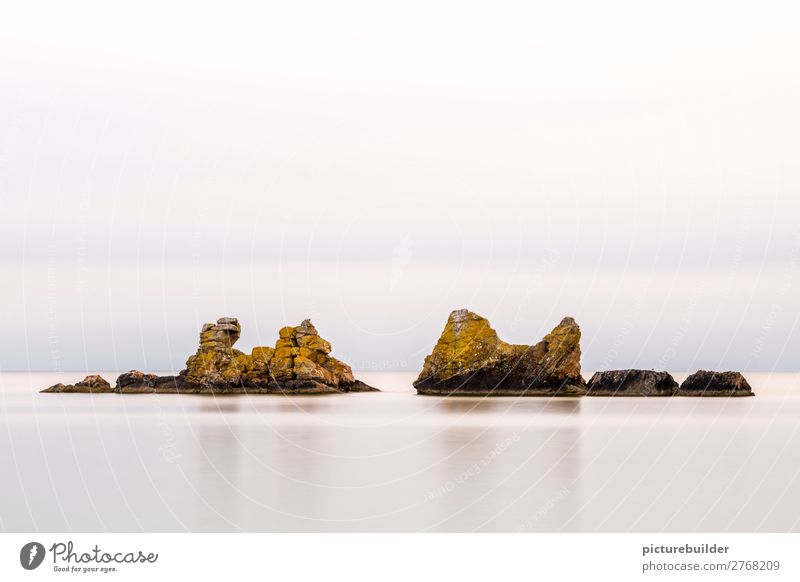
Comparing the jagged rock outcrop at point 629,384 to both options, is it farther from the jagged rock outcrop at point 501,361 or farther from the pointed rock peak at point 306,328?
the pointed rock peak at point 306,328

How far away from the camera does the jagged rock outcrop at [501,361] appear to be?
91.3m

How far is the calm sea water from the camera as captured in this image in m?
25.8

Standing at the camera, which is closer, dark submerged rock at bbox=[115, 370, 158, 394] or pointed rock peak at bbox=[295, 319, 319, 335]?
pointed rock peak at bbox=[295, 319, 319, 335]

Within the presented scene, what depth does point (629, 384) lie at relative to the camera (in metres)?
102

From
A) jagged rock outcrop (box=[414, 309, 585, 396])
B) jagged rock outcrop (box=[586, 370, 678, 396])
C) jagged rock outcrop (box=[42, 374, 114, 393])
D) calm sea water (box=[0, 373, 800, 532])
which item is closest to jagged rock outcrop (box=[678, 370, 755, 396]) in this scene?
jagged rock outcrop (box=[586, 370, 678, 396])

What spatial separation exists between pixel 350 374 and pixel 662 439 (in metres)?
58.9

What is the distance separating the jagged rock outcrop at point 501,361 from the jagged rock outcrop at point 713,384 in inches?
483

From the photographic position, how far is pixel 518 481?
32.9 m
